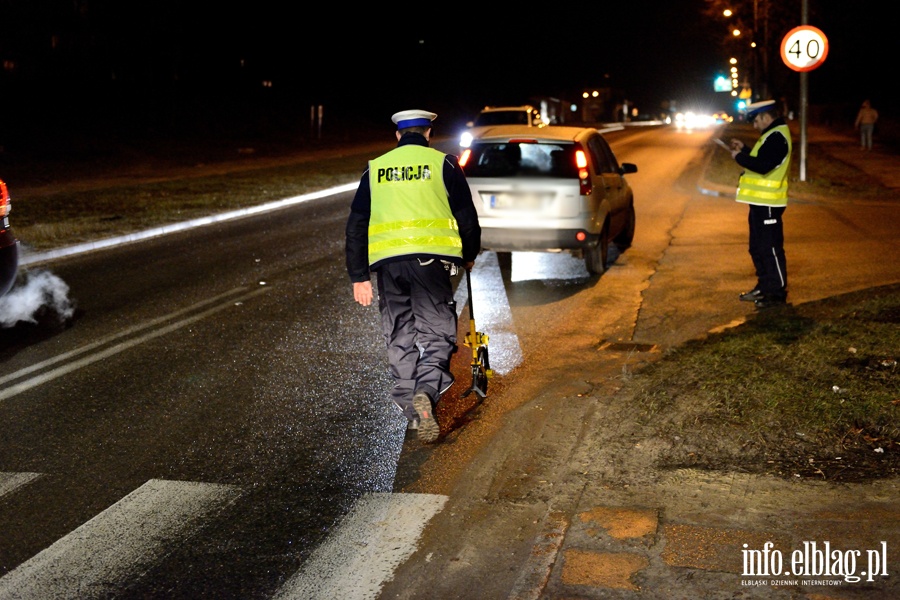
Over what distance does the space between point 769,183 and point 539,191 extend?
2750mm

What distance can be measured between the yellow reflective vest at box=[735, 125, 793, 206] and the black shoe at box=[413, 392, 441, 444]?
4.68 m

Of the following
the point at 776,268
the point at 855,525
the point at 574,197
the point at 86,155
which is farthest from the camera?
the point at 86,155

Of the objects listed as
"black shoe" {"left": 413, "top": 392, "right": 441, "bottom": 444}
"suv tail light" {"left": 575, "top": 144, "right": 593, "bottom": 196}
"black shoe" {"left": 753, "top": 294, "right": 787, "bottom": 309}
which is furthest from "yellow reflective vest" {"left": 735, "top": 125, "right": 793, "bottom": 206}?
"black shoe" {"left": 413, "top": 392, "right": 441, "bottom": 444}

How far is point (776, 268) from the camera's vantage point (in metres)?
9.10

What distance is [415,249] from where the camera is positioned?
5688 mm

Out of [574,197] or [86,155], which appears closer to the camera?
[574,197]

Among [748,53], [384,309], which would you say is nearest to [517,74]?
[748,53]

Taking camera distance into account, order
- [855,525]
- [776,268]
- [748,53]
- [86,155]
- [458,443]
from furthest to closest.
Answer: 1. [748,53]
2. [86,155]
3. [776,268]
4. [458,443]
5. [855,525]

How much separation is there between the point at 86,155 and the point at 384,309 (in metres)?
31.3

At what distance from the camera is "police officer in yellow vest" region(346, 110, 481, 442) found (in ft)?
18.6

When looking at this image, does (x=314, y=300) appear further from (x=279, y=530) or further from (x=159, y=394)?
(x=279, y=530)

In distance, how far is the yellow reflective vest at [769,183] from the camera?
355 inches

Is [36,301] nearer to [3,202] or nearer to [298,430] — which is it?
[3,202]

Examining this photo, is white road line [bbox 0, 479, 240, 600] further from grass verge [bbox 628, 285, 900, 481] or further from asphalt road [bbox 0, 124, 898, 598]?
grass verge [bbox 628, 285, 900, 481]
